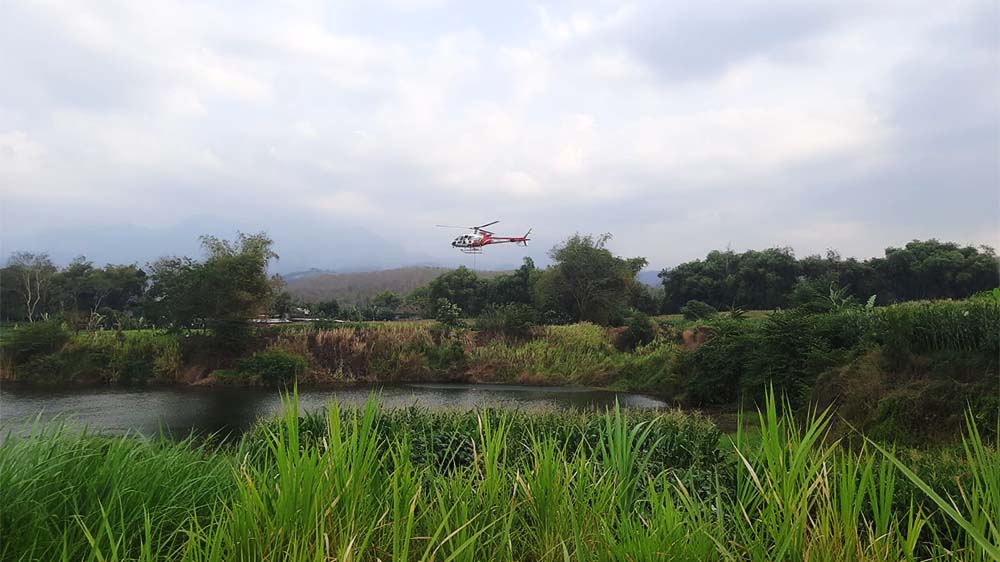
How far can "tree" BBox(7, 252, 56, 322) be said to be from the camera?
2905cm

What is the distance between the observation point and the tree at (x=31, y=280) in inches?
1144

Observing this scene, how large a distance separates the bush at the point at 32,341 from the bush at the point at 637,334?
20739 millimetres

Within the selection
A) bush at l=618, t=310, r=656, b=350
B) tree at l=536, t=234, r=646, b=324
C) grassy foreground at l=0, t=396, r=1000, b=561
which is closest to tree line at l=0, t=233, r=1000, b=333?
tree at l=536, t=234, r=646, b=324

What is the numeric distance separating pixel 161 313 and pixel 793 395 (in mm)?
21525

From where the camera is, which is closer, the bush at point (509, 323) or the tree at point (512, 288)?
the bush at point (509, 323)

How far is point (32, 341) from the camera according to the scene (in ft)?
66.2

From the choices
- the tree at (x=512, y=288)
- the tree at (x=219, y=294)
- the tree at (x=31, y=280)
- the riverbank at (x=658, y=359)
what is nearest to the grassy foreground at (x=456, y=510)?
the riverbank at (x=658, y=359)

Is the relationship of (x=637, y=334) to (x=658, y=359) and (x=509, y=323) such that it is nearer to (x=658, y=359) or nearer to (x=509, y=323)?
(x=658, y=359)

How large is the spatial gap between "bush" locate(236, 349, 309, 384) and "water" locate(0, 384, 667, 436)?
96 centimetres

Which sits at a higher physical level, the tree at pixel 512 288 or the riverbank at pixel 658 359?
the tree at pixel 512 288

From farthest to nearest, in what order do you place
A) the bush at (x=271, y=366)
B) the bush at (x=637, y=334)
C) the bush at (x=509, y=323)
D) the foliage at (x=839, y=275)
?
the foliage at (x=839, y=275) → the bush at (x=509, y=323) → the bush at (x=637, y=334) → the bush at (x=271, y=366)

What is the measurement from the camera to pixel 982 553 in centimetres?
155

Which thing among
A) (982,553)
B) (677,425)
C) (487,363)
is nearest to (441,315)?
(487,363)

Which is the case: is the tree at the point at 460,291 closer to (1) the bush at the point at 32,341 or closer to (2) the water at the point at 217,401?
(2) the water at the point at 217,401
